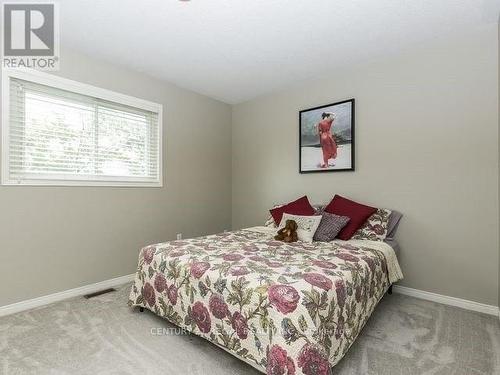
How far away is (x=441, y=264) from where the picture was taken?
8.05 feet

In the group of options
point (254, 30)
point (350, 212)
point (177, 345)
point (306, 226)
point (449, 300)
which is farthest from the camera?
point (350, 212)

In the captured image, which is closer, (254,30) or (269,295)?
(269,295)

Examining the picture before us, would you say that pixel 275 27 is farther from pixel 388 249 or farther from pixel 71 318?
pixel 71 318

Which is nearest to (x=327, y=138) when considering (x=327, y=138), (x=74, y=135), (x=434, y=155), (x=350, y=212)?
(x=327, y=138)

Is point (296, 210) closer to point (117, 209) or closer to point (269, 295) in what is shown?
point (269, 295)

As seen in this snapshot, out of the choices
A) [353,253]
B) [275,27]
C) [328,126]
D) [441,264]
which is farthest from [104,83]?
[441,264]

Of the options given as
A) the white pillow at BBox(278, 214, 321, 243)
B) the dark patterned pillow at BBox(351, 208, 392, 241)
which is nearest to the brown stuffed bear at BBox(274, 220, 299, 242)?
the white pillow at BBox(278, 214, 321, 243)

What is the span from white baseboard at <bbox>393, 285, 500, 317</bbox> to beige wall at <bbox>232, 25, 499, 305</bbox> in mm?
47

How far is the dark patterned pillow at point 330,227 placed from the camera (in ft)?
8.36

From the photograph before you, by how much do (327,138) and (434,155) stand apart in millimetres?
1101

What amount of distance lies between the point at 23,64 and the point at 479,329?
430cm

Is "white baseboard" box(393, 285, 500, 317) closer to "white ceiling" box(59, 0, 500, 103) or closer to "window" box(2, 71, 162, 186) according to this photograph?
"white ceiling" box(59, 0, 500, 103)

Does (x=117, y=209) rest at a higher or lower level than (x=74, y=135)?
lower

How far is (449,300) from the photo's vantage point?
7.87ft
